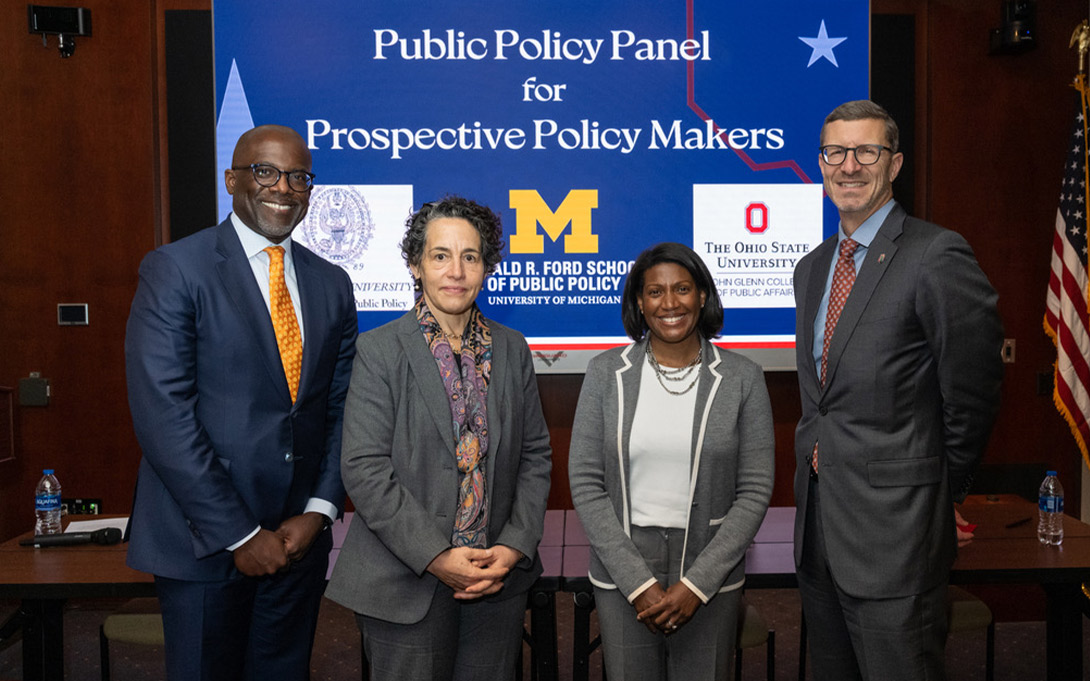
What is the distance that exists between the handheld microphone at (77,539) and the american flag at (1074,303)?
3974 millimetres

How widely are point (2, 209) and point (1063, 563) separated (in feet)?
15.4

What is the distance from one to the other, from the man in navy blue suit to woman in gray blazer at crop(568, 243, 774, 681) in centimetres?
69

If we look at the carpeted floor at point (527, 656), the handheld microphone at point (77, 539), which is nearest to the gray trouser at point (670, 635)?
the carpeted floor at point (527, 656)

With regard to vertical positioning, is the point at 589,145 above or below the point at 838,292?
above

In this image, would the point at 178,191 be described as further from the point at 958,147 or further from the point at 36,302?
the point at 958,147

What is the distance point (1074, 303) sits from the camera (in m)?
3.75

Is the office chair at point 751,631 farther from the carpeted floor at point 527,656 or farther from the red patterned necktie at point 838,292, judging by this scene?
the red patterned necktie at point 838,292

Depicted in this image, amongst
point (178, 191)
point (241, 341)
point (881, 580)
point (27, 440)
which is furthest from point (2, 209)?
point (881, 580)

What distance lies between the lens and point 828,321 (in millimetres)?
2016

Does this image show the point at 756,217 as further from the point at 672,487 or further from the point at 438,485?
the point at 438,485

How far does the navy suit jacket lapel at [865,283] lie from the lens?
75.2 inches

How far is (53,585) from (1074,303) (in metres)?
4.22

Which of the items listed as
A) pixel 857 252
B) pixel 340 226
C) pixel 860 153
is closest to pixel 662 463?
pixel 857 252

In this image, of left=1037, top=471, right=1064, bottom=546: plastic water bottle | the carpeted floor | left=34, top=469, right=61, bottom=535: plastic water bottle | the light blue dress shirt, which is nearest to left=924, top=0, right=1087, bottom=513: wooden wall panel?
the carpeted floor
